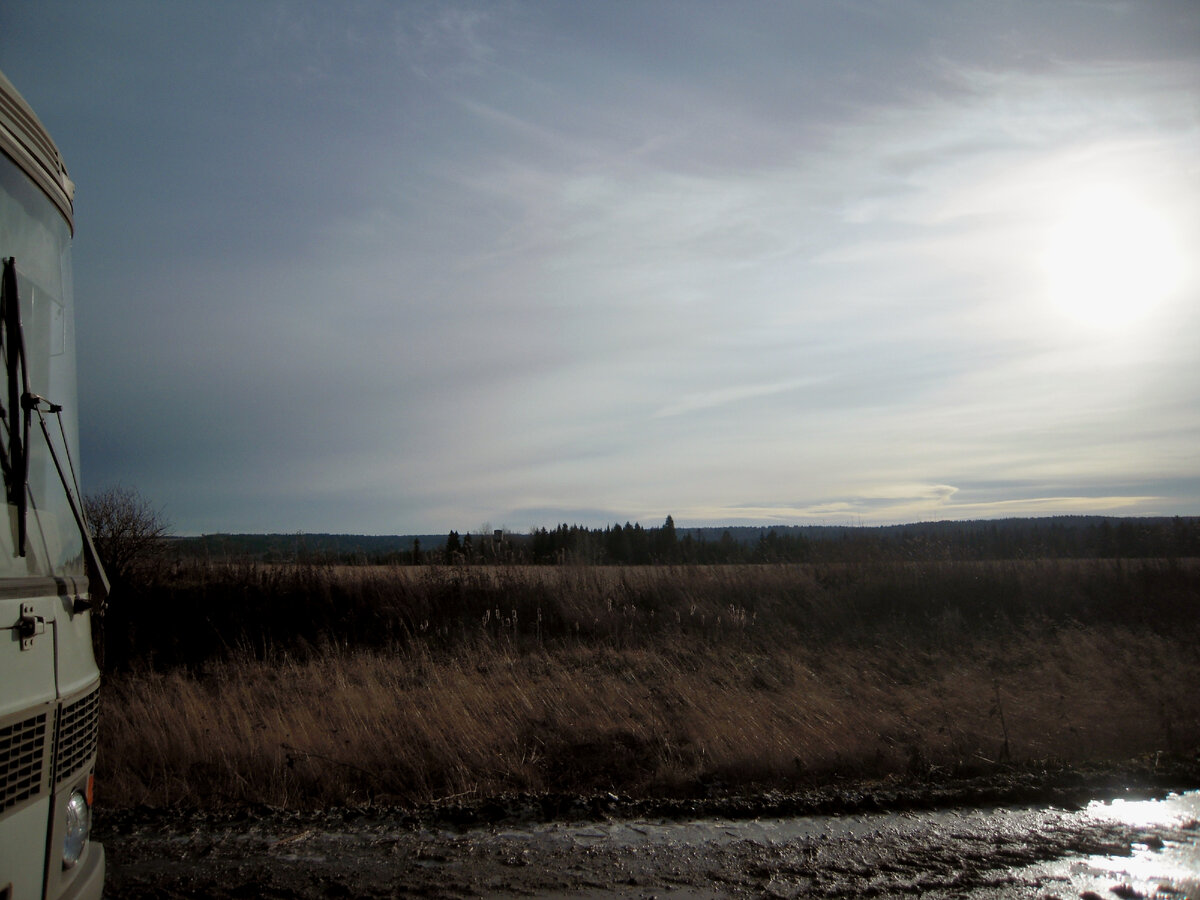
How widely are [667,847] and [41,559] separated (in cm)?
367

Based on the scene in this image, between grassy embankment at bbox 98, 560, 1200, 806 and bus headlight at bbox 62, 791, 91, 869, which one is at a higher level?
bus headlight at bbox 62, 791, 91, 869

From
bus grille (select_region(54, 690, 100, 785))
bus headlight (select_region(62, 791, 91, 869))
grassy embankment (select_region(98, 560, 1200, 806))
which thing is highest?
bus grille (select_region(54, 690, 100, 785))

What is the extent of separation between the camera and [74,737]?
277 cm

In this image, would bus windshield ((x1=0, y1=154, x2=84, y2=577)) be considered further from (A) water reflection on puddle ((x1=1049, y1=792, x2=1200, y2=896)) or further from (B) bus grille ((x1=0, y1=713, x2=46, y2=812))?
(A) water reflection on puddle ((x1=1049, y1=792, x2=1200, y2=896))

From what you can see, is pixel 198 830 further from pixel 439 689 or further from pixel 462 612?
pixel 462 612

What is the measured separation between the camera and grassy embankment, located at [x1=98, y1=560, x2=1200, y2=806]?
21.1 ft

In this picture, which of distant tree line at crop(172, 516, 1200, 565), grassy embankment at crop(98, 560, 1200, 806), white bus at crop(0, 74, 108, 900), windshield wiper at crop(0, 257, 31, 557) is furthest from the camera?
distant tree line at crop(172, 516, 1200, 565)

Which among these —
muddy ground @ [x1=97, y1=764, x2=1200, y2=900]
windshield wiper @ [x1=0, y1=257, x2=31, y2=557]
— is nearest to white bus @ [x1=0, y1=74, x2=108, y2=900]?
windshield wiper @ [x1=0, y1=257, x2=31, y2=557]

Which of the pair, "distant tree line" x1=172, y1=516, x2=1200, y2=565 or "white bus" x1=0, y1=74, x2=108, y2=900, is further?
"distant tree line" x1=172, y1=516, x2=1200, y2=565

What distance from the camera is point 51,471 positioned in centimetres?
295

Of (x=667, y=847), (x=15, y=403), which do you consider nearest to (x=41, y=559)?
(x=15, y=403)

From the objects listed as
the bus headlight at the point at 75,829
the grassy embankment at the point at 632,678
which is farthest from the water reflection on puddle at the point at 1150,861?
the bus headlight at the point at 75,829

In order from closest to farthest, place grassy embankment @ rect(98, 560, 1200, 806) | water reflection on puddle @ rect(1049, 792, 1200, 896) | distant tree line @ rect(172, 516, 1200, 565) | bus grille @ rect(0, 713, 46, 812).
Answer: bus grille @ rect(0, 713, 46, 812), water reflection on puddle @ rect(1049, 792, 1200, 896), grassy embankment @ rect(98, 560, 1200, 806), distant tree line @ rect(172, 516, 1200, 565)

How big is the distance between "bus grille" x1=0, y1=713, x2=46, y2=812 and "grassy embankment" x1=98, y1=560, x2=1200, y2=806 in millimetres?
3611
